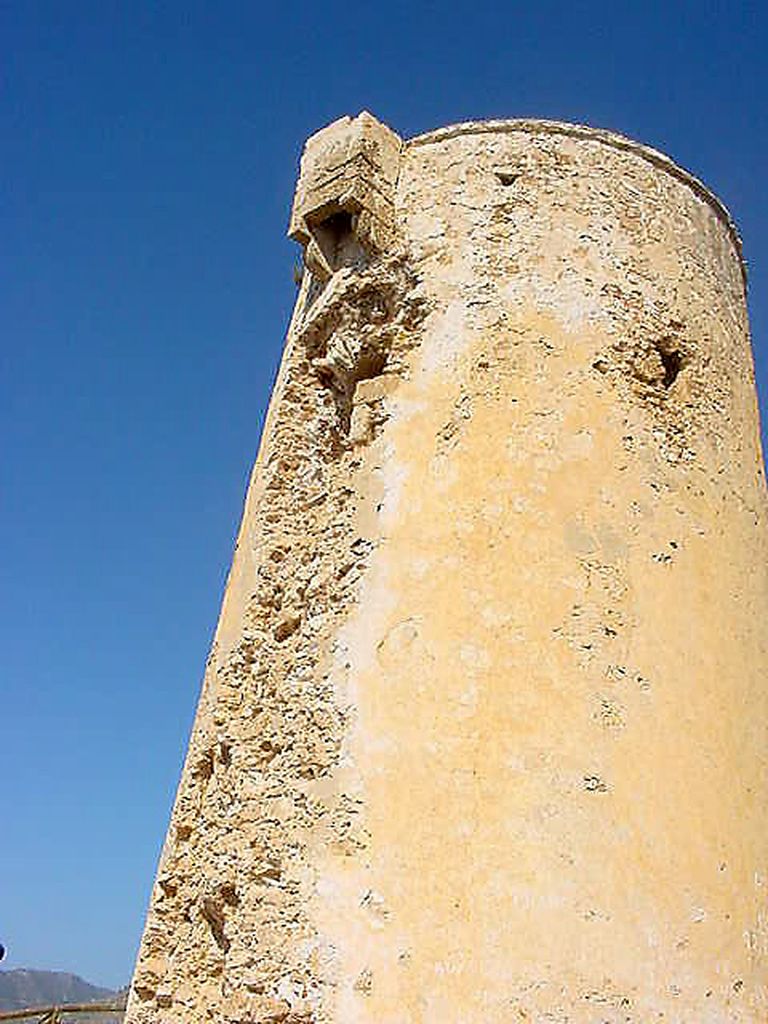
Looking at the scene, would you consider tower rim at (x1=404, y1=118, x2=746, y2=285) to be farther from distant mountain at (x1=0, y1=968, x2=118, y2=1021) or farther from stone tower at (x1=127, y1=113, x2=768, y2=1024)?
distant mountain at (x1=0, y1=968, x2=118, y2=1021)

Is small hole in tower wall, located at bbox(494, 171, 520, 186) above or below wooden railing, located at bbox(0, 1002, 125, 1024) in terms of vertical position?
above

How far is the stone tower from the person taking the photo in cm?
438

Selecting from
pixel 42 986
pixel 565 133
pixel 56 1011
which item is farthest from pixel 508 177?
pixel 42 986

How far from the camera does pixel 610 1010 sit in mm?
4176

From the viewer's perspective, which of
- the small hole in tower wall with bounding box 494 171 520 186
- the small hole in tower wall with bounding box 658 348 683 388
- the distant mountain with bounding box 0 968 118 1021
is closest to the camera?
the small hole in tower wall with bounding box 658 348 683 388

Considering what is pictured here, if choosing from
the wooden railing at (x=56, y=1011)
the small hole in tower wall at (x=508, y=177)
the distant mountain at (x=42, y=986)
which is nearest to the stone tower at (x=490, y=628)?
the small hole in tower wall at (x=508, y=177)

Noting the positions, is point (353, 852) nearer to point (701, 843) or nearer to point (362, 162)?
point (701, 843)

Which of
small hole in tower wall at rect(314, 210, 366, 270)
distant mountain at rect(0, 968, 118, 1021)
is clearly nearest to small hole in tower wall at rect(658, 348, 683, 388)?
small hole in tower wall at rect(314, 210, 366, 270)

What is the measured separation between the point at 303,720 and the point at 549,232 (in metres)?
2.87

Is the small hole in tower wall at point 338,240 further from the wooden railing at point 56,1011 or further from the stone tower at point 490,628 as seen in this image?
the wooden railing at point 56,1011

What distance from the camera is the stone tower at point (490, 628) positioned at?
4.38 meters

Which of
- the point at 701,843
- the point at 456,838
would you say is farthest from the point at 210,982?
the point at 701,843

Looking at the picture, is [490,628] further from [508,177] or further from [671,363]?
[508,177]

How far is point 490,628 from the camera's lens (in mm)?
4855
